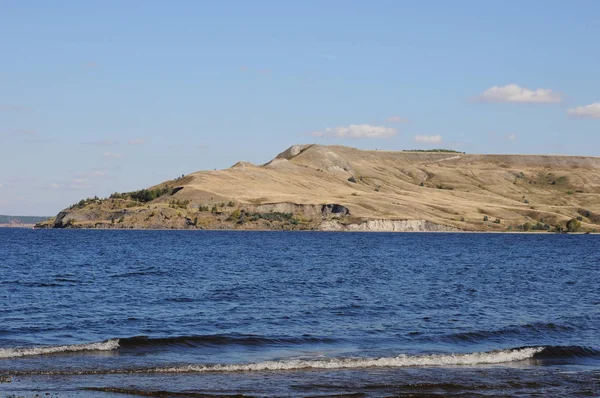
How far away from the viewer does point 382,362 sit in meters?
35.5

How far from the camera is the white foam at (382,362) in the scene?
33844 mm

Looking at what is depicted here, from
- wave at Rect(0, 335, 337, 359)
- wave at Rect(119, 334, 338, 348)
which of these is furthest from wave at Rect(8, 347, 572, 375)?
wave at Rect(119, 334, 338, 348)

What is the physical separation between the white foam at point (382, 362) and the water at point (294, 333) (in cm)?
9

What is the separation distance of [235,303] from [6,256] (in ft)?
187

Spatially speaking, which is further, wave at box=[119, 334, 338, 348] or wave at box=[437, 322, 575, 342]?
wave at box=[437, 322, 575, 342]

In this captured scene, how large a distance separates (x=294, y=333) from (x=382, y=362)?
26.1 feet

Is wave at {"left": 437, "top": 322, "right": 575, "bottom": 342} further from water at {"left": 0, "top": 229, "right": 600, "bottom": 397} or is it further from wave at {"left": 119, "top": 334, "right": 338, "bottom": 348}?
wave at {"left": 119, "top": 334, "right": 338, "bottom": 348}

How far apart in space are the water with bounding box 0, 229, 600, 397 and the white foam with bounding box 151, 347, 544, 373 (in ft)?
0.30

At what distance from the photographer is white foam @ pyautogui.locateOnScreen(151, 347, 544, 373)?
33844 millimetres

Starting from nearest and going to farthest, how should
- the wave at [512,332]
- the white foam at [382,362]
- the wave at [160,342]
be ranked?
the white foam at [382,362] < the wave at [160,342] < the wave at [512,332]

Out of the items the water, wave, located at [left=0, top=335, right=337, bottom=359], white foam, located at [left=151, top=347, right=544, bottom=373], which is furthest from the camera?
wave, located at [left=0, top=335, right=337, bottom=359]

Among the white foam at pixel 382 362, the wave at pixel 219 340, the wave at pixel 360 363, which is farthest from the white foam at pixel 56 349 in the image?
the white foam at pixel 382 362

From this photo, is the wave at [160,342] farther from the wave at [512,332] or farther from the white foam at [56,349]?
the wave at [512,332]

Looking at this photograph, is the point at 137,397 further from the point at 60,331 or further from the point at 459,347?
the point at 459,347
